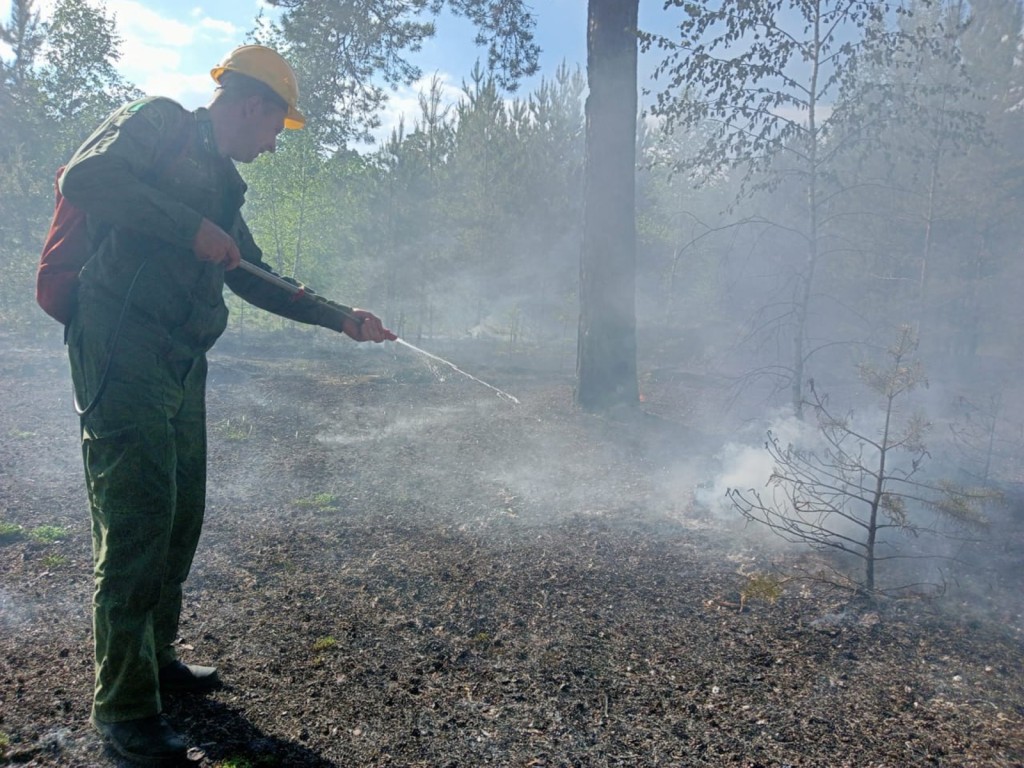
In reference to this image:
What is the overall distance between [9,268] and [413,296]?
1144 cm

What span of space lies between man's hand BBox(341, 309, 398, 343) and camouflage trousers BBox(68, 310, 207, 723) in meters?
0.99

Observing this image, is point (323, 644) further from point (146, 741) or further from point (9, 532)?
point (9, 532)

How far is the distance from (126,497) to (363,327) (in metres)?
1.38

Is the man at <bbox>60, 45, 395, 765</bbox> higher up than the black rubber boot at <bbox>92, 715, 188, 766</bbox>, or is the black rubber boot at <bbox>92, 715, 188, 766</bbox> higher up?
the man at <bbox>60, 45, 395, 765</bbox>

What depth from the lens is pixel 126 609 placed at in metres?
2.15

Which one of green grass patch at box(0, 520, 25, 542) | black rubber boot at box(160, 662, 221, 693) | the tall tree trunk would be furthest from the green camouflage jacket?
the tall tree trunk

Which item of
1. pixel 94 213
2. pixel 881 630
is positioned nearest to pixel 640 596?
pixel 881 630

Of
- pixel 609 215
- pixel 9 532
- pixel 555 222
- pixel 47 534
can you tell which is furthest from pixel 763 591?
pixel 555 222

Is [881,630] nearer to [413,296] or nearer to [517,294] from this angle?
[413,296]

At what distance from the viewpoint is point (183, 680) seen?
250 centimetres

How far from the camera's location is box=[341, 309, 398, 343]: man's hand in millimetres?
3227

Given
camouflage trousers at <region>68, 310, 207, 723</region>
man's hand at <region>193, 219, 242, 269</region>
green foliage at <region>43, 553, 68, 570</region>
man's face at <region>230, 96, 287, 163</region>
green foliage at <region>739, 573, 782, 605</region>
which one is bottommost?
green foliage at <region>739, 573, 782, 605</region>

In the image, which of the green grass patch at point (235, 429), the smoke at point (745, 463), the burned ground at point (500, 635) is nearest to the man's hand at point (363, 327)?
the burned ground at point (500, 635)

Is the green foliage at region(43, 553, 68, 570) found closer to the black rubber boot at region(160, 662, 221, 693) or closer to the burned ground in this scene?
the burned ground
